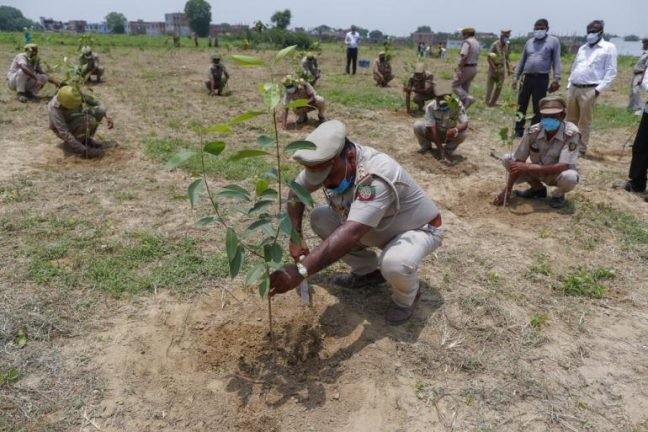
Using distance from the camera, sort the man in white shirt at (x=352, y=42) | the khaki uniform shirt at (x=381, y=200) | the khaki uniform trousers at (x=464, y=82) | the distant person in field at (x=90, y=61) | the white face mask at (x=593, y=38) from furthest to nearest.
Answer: the man in white shirt at (x=352, y=42) < the distant person in field at (x=90, y=61) < the khaki uniform trousers at (x=464, y=82) < the white face mask at (x=593, y=38) < the khaki uniform shirt at (x=381, y=200)

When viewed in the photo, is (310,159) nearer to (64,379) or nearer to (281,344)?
(281,344)

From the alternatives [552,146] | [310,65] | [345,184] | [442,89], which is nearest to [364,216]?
[345,184]

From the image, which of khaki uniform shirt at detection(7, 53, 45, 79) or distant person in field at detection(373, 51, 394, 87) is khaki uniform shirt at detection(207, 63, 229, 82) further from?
distant person in field at detection(373, 51, 394, 87)

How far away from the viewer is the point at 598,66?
18.8ft

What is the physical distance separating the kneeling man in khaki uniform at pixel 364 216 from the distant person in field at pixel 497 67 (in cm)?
673

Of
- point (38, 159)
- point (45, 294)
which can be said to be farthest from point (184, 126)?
point (45, 294)

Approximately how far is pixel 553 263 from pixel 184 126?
542 cm

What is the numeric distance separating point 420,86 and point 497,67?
1.66 m

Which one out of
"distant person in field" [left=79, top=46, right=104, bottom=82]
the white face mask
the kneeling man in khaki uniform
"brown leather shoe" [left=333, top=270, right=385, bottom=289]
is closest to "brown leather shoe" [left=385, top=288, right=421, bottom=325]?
the kneeling man in khaki uniform

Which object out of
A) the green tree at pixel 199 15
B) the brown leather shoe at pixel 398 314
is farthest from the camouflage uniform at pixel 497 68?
the green tree at pixel 199 15

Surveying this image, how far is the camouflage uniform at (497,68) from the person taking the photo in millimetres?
8336

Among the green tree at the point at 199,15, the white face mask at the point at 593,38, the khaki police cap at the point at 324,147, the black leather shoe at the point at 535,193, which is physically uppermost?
the green tree at the point at 199,15

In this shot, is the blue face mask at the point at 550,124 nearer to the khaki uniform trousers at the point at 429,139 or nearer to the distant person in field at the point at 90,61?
the khaki uniform trousers at the point at 429,139

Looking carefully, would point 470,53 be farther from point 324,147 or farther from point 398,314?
point 324,147
